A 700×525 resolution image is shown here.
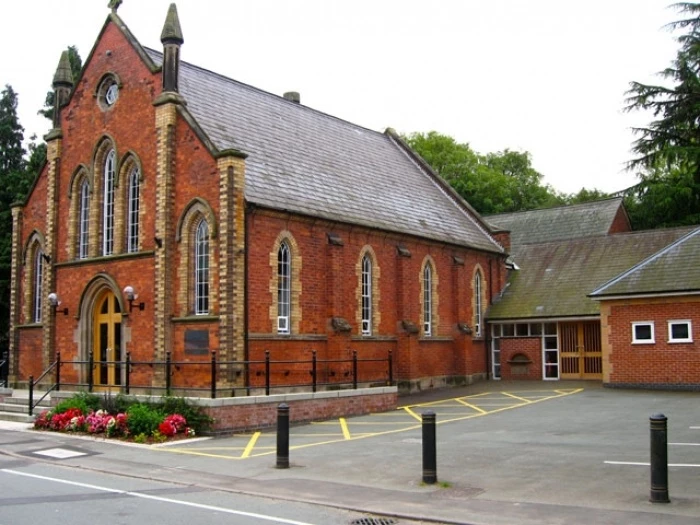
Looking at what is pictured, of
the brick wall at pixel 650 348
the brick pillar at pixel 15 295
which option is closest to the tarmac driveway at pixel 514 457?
the brick wall at pixel 650 348

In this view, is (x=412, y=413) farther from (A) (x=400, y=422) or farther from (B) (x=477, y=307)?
(B) (x=477, y=307)

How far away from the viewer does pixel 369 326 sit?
1075 inches

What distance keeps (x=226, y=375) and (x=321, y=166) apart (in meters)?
10.3

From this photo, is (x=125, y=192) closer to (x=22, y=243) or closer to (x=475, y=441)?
(x=22, y=243)

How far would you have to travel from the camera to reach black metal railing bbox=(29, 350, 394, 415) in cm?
2056

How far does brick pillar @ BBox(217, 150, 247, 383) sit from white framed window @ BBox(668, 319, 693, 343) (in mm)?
14321

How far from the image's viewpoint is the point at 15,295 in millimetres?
28719

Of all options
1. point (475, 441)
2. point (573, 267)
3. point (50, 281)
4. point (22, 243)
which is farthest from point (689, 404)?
point (22, 243)

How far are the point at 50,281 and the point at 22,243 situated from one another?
3556 millimetres

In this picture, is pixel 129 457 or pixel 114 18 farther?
pixel 114 18

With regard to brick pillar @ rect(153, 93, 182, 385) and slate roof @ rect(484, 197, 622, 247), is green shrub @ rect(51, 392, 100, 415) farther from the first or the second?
slate roof @ rect(484, 197, 622, 247)

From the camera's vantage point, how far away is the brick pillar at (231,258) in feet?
68.9

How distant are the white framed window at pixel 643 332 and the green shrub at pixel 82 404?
57.7 ft

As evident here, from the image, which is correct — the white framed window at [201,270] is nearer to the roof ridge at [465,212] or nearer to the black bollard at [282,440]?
the black bollard at [282,440]
